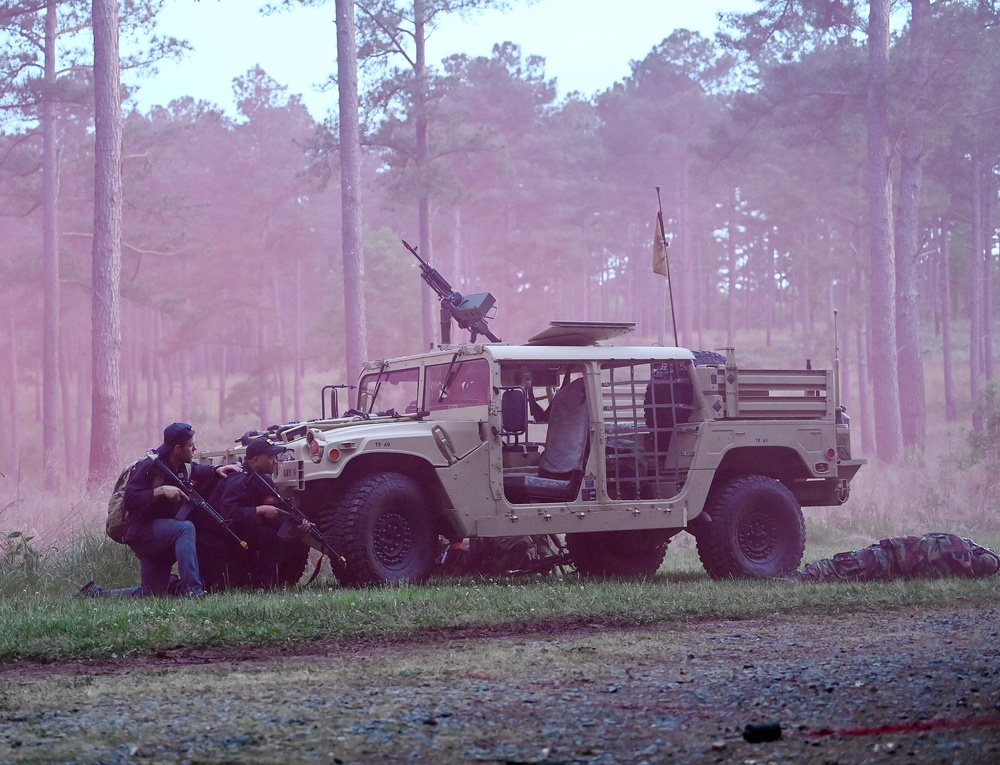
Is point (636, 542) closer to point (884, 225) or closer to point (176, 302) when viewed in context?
point (884, 225)

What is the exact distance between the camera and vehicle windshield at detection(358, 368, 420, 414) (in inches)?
434

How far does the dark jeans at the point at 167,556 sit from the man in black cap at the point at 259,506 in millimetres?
393

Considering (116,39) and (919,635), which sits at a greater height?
(116,39)

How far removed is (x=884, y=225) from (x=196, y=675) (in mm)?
21058

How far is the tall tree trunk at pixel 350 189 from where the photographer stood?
21438 millimetres

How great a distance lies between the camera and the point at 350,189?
2178 cm

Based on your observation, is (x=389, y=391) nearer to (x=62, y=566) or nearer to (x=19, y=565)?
(x=62, y=566)

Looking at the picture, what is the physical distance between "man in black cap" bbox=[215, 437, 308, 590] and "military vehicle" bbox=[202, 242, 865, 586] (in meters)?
0.14

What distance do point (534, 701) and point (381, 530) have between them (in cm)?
452

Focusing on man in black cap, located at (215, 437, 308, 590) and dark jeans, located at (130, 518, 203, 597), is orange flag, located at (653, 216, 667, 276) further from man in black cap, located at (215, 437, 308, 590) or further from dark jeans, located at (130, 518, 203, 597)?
dark jeans, located at (130, 518, 203, 597)

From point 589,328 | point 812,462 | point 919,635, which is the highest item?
point 589,328

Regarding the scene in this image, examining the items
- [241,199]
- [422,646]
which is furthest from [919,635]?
[241,199]

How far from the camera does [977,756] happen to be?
4.08 meters

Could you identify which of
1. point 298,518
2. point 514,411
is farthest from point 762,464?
point 298,518
